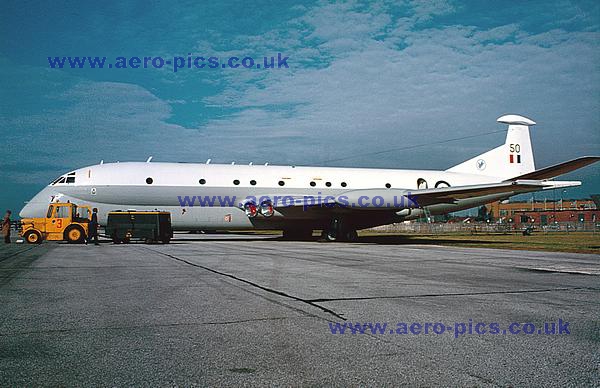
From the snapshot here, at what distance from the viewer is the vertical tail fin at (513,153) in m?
32.8

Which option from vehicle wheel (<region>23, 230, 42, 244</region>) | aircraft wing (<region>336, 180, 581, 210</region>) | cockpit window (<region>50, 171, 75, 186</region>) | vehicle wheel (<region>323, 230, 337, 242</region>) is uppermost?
cockpit window (<region>50, 171, 75, 186</region>)

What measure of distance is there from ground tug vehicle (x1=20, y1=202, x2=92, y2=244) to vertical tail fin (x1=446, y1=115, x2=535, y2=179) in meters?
25.0

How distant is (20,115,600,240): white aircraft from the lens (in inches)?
990

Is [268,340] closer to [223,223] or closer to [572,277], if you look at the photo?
[572,277]

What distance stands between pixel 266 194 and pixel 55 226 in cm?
1045

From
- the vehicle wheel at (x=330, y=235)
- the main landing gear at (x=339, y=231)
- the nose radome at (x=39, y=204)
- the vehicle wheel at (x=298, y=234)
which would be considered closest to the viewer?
the nose radome at (x=39, y=204)

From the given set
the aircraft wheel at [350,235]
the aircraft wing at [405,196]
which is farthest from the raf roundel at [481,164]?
the aircraft wheel at [350,235]

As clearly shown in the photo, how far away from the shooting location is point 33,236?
24.1 m

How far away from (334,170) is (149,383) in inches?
1052

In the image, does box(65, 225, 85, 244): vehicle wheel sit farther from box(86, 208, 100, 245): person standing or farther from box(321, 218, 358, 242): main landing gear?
box(321, 218, 358, 242): main landing gear

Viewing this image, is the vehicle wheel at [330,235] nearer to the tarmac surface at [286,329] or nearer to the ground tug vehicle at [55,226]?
the ground tug vehicle at [55,226]

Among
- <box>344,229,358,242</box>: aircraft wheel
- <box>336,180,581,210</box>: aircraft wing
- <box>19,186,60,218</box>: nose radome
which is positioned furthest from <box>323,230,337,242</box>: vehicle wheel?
<box>19,186,60,218</box>: nose radome

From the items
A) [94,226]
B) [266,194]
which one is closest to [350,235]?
[266,194]

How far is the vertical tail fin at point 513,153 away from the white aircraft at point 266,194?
10.3ft
